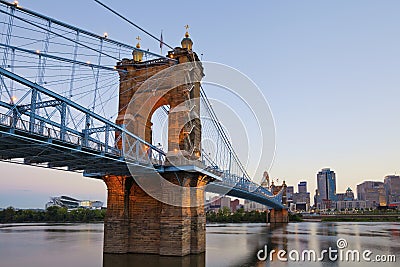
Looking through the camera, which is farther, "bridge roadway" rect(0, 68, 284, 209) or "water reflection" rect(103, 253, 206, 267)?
"water reflection" rect(103, 253, 206, 267)

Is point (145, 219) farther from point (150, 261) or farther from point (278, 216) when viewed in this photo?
point (278, 216)

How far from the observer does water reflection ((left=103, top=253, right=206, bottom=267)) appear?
81.1 feet

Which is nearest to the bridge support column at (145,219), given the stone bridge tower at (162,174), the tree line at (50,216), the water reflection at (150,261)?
the stone bridge tower at (162,174)

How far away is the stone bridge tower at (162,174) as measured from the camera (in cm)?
2803

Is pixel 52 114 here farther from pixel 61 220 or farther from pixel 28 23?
pixel 61 220

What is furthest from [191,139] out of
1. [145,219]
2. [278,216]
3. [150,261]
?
[278,216]

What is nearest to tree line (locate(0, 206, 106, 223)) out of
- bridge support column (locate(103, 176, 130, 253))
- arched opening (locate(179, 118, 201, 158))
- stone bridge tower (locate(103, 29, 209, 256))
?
bridge support column (locate(103, 176, 130, 253))

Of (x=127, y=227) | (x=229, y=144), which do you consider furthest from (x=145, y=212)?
(x=229, y=144)

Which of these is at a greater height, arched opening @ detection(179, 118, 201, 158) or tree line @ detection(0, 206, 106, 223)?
arched opening @ detection(179, 118, 201, 158)

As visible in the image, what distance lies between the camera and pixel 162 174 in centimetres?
2873

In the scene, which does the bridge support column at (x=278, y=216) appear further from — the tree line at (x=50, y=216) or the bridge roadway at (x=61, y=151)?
the bridge roadway at (x=61, y=151)

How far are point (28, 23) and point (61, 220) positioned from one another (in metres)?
92.7

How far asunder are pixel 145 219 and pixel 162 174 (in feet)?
12.2

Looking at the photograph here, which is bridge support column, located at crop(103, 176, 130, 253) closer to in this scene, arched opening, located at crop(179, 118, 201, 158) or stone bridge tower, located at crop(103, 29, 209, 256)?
stone bridge tower, located at crop(103, 29, 209, 256)
